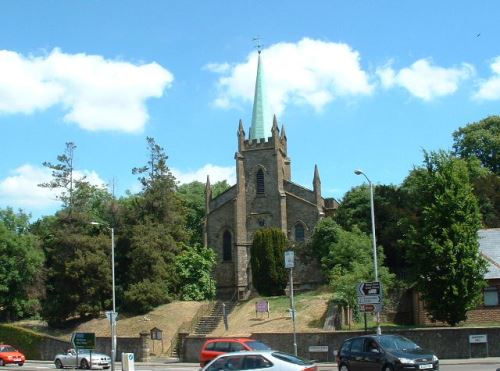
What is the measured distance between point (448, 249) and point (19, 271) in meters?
37.4

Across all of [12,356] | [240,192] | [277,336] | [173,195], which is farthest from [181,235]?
[277,336]

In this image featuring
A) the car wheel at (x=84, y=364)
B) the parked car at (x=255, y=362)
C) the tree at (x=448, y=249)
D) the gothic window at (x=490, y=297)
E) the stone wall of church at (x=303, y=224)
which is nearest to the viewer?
the parked car at (x=255, y=362)

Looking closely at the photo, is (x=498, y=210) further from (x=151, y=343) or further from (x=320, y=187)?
(x=151, y=343)

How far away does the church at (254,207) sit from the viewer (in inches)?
2655

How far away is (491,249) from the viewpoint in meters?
43.2

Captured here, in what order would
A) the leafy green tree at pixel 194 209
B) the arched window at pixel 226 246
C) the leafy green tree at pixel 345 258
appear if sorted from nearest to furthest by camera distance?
the leafy green tree at pixel 345 258
the arched window at pixel 226 246
the leafy green tree at pixel 194 209

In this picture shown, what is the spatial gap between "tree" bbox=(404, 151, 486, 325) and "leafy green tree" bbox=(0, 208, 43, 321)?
112 feet

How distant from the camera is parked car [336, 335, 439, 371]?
66.2ft

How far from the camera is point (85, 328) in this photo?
178 ft

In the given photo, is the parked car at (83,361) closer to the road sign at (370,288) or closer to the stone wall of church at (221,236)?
the road sign at (370,288)

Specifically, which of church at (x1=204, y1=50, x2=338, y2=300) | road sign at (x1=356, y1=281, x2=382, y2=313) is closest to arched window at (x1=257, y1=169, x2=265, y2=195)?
church at (x1=204, y1=50, x2=338, y2=300)

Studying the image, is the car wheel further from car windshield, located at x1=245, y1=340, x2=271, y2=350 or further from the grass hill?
car windshield, located at x1=245, y1=340, x2=271, y2=350

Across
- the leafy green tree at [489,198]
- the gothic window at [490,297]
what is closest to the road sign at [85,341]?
the gothic window at [490,297]

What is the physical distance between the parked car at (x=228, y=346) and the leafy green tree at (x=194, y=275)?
29019 millimetres
